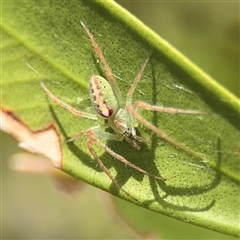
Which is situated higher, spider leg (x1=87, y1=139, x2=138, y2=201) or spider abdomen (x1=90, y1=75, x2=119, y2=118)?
spider abdomen (x1=90, y1=75, x2=119, y2=118)

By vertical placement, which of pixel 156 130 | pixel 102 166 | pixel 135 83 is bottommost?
pixel 102 166

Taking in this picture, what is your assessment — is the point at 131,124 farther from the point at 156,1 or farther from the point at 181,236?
the point at 156,1

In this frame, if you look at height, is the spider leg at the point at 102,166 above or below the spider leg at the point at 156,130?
below

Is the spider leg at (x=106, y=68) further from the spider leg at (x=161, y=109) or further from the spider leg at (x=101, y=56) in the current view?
the spider leg at (x=161, y=109)

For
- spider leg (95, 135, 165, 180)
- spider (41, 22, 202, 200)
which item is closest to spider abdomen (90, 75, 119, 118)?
spider (41, 22, 202, 200)

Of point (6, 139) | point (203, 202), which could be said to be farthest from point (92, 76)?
point (6, 139)

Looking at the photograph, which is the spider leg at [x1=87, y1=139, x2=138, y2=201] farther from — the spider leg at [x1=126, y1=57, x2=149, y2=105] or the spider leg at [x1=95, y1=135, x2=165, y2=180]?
the spider leg at [x1=126, y1=57, x2=149, y2=105]

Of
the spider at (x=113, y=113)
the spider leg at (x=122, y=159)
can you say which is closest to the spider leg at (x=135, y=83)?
the spider at (x=113, y=113)

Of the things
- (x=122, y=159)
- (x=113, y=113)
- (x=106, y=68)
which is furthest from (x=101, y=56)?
(x=122, y=159)

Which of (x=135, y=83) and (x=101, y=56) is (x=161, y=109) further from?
(x=101, y=56)
